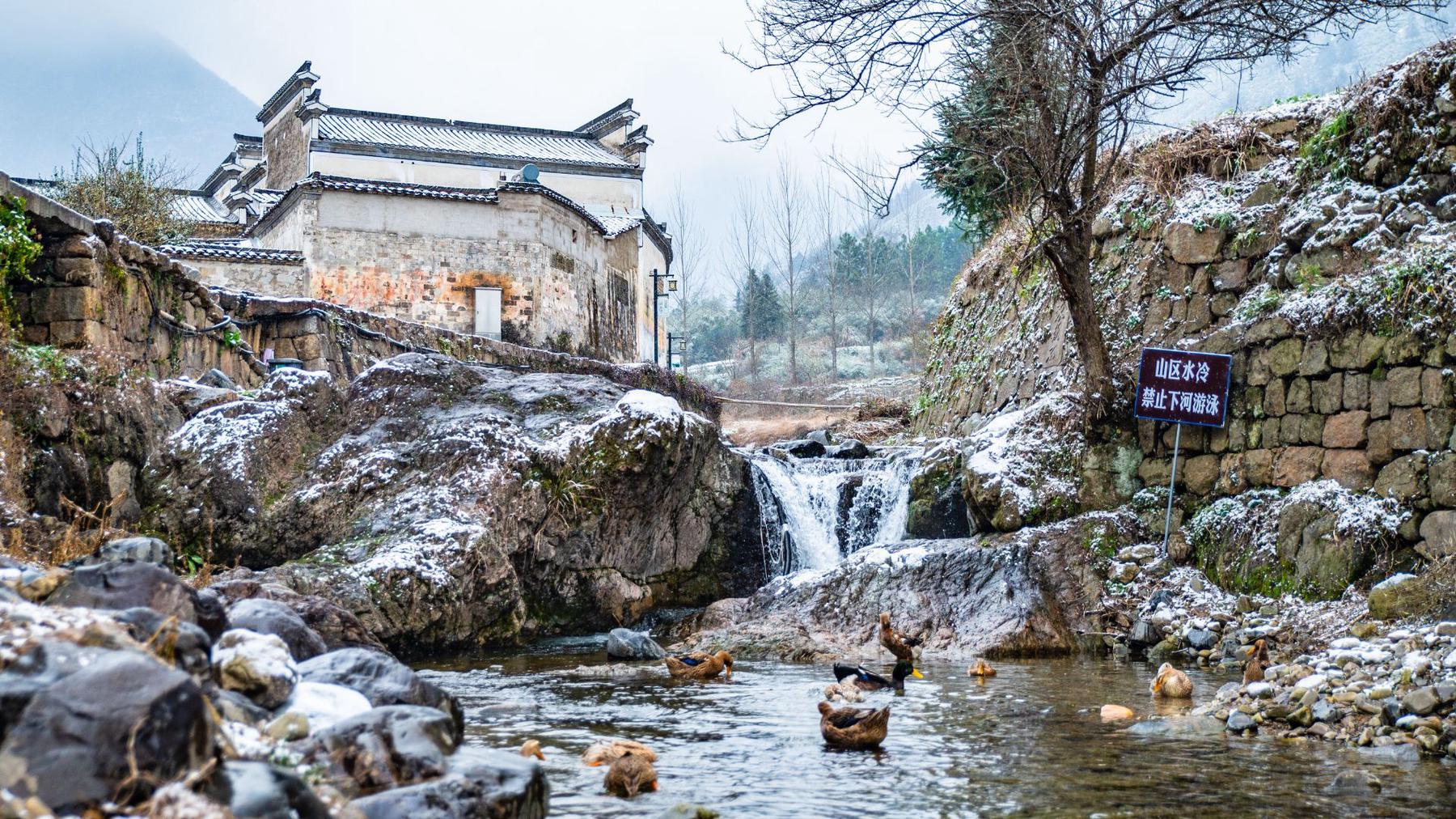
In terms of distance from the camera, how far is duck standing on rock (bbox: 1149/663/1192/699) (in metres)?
7.71

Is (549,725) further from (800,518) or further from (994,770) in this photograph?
(800,518)

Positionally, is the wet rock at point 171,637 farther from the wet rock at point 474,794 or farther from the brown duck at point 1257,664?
the brown duck at point 1257,664

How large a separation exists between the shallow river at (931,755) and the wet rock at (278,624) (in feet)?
3.88

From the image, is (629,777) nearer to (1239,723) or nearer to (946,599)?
(1239,723)

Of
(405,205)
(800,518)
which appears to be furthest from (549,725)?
(405,205)

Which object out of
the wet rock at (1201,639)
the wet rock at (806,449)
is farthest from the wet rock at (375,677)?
the wet rock at (806,449)

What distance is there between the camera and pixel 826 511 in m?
14.0

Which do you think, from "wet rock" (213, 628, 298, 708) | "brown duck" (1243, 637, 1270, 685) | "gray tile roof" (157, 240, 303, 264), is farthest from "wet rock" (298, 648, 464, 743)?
"gray tile roof" (157, 240, 303, 264)

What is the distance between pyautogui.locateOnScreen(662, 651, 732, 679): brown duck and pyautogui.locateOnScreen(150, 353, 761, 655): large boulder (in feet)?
7.40

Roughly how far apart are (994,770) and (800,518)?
834cm

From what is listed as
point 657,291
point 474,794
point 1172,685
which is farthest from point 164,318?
point 657,291

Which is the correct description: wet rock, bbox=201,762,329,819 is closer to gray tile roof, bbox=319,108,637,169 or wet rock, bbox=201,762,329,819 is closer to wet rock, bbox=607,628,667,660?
wet rock, bbox=607,628,667,660

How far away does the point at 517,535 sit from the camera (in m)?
10.9

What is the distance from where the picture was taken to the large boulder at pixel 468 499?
9.87 meters
